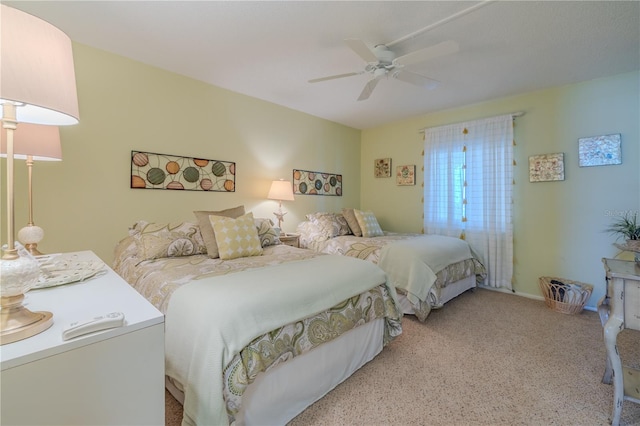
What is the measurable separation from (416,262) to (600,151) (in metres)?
2.37

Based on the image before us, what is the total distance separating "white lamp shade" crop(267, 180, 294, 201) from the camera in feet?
11.6

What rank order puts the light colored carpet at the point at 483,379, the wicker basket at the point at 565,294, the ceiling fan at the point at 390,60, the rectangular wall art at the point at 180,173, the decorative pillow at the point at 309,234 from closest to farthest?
the light colored carpet at the point at 483,379, the ceiling fan at the point at 390,60, the rectangular wall art at the point at 180,173, the wicker basket at the point at 565,294, the decorative pillow at the point at 309,234

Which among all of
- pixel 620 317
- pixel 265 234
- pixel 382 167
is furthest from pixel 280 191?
pixel 620 317

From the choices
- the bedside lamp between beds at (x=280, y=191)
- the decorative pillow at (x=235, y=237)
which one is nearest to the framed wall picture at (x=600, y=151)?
the bedside lamp between beds at (x=280, y=191)

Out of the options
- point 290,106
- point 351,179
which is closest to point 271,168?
point 290,106

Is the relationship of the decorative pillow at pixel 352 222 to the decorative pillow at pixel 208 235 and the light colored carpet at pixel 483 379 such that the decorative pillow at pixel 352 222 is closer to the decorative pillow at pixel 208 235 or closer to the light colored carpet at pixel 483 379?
the light colored carpet at pixel 483 379

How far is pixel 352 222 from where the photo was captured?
12.5 feet

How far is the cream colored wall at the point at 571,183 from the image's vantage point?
2.81m

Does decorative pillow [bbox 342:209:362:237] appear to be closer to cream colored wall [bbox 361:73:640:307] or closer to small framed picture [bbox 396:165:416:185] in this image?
small framed picture [bbox 396:165:416:185]

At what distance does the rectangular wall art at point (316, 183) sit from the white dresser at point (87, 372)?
3.25 metres

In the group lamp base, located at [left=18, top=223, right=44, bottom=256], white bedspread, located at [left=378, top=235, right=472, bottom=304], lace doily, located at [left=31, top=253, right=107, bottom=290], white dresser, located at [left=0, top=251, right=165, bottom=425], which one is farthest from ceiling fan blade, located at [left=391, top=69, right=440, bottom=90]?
lamp base, located at [left=18, top=223, right=44, bottom=256]

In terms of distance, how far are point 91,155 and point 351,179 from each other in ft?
11.9

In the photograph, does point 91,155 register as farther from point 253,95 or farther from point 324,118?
point 324,118

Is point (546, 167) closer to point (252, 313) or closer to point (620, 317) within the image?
point (620, 317)
